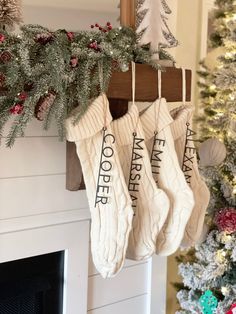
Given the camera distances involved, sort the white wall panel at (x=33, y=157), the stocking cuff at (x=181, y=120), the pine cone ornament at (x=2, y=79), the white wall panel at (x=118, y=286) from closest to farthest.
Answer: the pine cone ornament at (x=2, y=79) → the white wall panel at (x=33, y=157) → the stocking cuff at (x=181, y=120) → the white wall panel at (x=118, y=286)

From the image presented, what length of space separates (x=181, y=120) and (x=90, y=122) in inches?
14.2

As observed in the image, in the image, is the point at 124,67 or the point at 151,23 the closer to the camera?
the point at 124,67

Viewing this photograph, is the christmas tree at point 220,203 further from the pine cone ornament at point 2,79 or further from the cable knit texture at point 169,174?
the pine cone ornament at point 2,79

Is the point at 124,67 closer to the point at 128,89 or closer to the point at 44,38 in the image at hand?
the point at 128,89

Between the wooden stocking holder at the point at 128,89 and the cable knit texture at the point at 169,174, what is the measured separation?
0.18 ft

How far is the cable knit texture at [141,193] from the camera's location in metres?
1.41

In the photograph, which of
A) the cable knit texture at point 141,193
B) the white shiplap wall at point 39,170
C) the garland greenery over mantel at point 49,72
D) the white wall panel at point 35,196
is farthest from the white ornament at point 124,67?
the white wall panel at point 35,196

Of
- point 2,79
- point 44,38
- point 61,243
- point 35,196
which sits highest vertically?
point 44,38

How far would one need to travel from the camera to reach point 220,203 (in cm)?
195

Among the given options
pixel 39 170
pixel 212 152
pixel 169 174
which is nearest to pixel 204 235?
pixel 212 152

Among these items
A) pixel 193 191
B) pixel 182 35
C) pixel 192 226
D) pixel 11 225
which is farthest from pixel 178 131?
pixel 182 35

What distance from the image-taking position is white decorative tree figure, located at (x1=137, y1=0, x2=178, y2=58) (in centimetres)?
146

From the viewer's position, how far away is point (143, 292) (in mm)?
1869

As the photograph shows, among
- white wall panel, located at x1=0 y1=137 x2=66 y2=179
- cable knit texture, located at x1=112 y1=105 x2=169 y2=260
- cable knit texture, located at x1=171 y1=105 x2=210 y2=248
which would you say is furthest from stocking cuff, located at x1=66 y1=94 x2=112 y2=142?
cable knit texture, located at x1=171 y1=105 x2=210 y2=248
